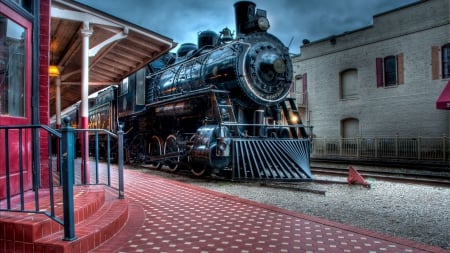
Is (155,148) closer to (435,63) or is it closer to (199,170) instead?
(199,170)

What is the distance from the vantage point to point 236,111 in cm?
956

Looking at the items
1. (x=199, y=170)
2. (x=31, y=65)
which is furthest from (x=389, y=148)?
(x=31, y=65)

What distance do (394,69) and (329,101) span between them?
4.18 metres

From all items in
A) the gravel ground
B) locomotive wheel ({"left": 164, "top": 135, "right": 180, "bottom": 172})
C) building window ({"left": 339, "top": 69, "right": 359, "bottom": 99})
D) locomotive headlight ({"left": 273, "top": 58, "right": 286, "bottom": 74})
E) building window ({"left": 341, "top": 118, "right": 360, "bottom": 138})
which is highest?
building window ({"left": 339, "top": 69, "right": 359, "bottom": 99})

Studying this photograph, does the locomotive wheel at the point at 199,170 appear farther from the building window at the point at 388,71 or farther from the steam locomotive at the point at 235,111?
the building window at the point at 388,71

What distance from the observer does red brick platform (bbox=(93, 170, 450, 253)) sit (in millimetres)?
3479

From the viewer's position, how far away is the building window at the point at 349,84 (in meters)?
20.4

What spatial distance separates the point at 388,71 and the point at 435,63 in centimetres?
244

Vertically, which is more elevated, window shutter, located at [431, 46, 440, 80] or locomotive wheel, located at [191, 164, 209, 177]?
window shutter, located at [431, 46, 440, 80]

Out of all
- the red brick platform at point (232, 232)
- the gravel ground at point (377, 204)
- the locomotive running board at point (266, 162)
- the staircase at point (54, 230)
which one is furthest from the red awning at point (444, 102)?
the staircase at point (54, 230)

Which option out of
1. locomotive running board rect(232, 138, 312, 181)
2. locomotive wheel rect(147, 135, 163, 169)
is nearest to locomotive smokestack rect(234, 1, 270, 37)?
locomotive running board rect(232, 138, 312, 181)

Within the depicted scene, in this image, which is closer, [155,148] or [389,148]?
[155,148]

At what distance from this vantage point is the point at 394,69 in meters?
18.4

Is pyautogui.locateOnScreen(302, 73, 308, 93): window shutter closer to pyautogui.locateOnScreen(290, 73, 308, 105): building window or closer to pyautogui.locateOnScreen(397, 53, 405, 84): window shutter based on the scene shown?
pyautogui.locateOnScreen(290, 73, 308, 105): building window
